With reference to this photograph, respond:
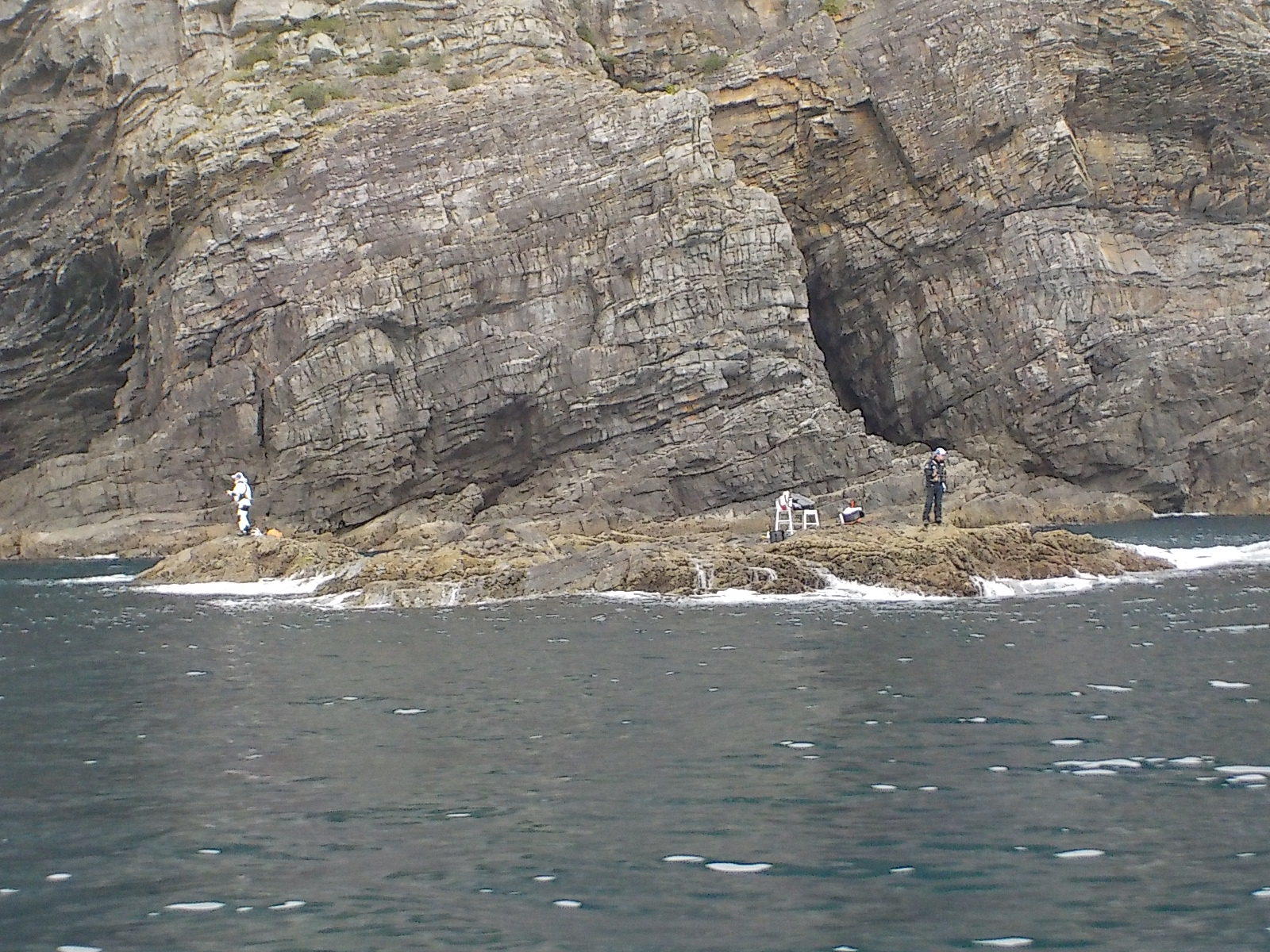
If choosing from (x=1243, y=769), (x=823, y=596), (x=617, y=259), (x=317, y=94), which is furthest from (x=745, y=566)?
(x=317, y=94)

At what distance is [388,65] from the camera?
70.9 meters

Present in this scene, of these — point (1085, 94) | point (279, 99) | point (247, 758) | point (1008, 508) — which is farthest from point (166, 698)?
point (1085, 94)

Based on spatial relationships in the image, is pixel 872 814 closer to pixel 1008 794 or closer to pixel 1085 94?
pixel 1008 794

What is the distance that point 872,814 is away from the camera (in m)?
12.0

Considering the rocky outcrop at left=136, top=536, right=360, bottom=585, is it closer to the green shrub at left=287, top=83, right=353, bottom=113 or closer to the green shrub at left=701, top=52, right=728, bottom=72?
the green shrub at left=287, top=83, right=353, bottom=113

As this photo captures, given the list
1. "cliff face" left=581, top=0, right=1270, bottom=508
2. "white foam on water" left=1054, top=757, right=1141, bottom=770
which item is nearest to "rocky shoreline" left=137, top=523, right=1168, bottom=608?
"white foam on water" left=1054, top=757, right=1141, bottom=770

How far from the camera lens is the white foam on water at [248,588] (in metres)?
37.6

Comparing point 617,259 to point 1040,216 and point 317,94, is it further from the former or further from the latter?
point 1040,216

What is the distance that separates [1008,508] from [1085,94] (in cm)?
2537

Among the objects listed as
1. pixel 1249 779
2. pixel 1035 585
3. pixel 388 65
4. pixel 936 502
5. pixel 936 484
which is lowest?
pixel 1249 779

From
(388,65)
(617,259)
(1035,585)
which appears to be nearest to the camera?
(1035,585)

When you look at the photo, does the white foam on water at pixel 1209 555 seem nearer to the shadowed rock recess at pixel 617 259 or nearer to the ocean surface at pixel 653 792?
the ocean surface at pixel 653 792

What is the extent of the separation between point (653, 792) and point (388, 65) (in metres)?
64.0

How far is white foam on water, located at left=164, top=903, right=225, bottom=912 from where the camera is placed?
32.6ft
